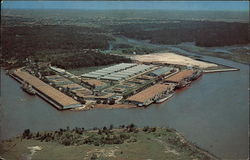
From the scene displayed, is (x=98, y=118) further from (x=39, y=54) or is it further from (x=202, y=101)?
(x=39, y=54)

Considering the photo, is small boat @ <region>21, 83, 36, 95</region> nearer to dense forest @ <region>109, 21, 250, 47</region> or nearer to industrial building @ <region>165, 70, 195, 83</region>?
industrial building @ <region>165, 70, 195, 83</region>

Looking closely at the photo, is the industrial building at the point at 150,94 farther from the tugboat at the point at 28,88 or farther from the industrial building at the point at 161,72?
the tugboat at the point at 28,88

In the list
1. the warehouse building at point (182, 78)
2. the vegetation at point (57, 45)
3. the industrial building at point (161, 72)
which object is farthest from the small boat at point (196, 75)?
the vegetation at point (57, 45)

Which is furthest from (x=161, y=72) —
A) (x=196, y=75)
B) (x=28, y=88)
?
(x=28, y=88)

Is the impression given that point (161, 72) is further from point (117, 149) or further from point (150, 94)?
point (117, 149)

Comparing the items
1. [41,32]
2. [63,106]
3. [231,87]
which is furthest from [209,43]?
[63,106]
